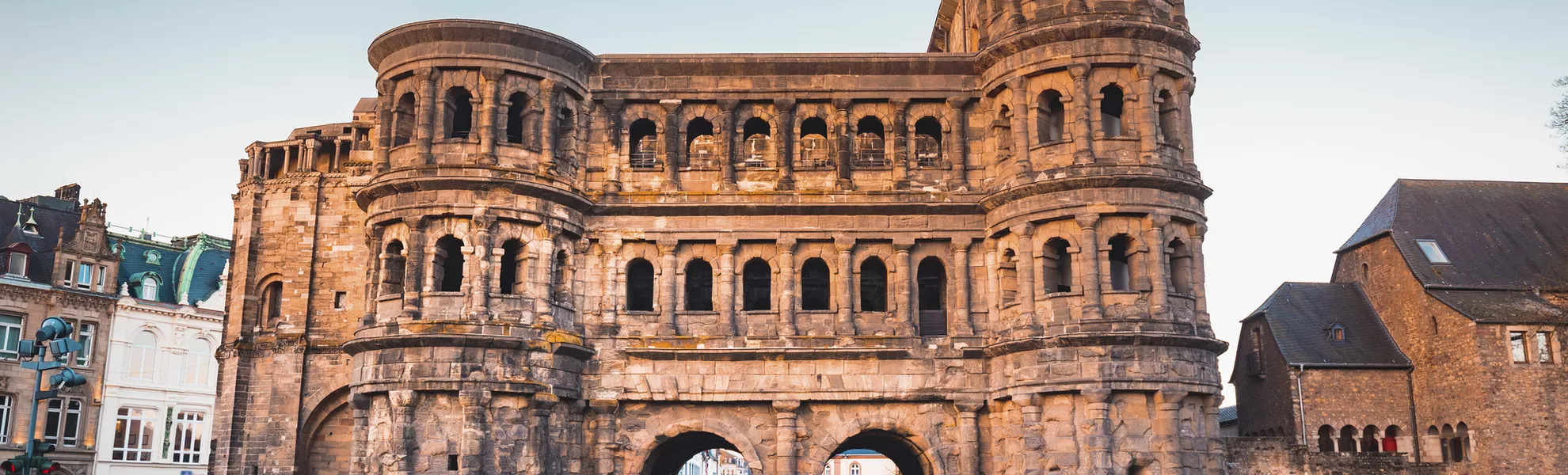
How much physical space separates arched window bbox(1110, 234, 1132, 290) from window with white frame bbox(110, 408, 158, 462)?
3781 cm

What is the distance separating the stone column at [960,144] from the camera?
32.6m

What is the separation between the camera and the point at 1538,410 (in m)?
39.3

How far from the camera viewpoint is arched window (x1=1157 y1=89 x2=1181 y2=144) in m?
31.5

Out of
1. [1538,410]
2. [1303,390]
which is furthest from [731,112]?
[1538,410]

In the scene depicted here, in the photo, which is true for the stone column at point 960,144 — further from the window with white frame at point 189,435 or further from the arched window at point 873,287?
the window with white frame at point 189,435

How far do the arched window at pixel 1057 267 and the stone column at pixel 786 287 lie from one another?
5.81 metres

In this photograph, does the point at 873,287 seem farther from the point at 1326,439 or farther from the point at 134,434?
the point at 134,434

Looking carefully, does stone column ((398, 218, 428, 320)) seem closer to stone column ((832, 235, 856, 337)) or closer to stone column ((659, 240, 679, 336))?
stone column ((659, 240, 679, 336))

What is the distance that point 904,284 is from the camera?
105 ft

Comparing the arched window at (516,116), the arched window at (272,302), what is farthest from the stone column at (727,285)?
the arched window at (272,302)

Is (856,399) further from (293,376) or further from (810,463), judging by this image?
(293,376)

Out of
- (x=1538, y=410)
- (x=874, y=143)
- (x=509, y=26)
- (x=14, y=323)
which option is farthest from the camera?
(x=14, y=323)

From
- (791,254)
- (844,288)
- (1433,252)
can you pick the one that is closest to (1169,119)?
(844,288)

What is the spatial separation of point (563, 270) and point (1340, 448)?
78.5ft
